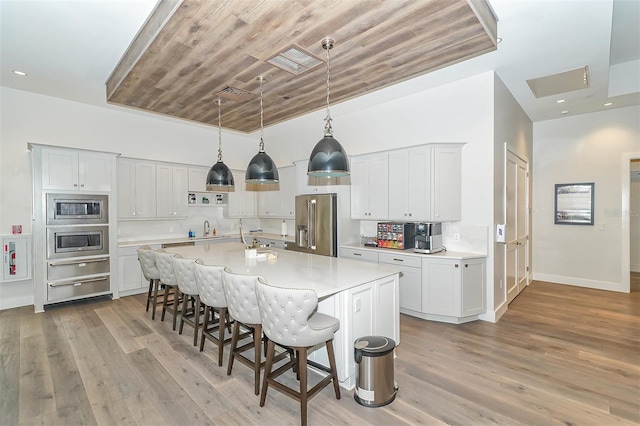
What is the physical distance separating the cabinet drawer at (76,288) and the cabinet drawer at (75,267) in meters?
0.10

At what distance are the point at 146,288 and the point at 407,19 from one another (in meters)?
5.85

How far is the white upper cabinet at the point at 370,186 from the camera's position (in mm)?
4859

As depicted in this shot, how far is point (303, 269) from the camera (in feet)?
10.3

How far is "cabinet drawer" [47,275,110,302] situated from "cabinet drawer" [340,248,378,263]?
4027 millimetres

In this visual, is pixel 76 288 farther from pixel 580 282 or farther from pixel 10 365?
pixel 580 282

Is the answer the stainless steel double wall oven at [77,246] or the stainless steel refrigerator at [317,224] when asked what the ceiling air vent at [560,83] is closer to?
the stainless steel refrigerator at [317,224]

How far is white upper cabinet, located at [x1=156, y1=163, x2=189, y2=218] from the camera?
234 inches

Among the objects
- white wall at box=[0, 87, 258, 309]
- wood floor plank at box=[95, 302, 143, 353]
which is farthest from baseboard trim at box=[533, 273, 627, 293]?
white wall at box=[0, 87, 258, 309]

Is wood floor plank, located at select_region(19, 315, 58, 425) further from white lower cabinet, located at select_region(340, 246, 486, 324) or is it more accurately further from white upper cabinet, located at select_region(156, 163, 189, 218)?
white lower cabinet, located at select_region(340, 246, 486, 324)

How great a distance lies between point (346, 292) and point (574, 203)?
598cm

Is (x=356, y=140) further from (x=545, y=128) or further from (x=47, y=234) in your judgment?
(x=47, y=234)

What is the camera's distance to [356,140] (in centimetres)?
562

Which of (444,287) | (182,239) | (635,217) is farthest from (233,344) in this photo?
(635,217)

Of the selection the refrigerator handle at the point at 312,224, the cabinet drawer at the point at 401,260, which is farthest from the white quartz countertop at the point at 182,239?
the cabinet drawer at the point at 401,260
